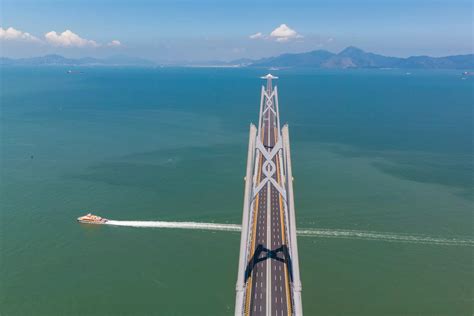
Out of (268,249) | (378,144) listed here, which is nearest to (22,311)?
(268,249)

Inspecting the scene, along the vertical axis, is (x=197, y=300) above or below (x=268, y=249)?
below

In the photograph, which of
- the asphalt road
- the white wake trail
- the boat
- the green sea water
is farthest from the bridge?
the boat

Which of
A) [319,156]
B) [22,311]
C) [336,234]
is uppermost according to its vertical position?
[319,156]

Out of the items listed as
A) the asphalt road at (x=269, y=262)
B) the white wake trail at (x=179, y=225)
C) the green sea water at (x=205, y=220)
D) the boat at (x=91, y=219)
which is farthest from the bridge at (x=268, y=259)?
the boat at (x=91, y=219)

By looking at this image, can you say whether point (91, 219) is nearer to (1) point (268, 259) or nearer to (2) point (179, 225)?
(2) point (179, 225)

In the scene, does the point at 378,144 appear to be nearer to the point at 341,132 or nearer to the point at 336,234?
the point at 341,132

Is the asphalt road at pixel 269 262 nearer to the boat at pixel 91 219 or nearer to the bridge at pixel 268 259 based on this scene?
the bridge at pixel 268 259

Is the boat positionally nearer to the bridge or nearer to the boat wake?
the boat wake

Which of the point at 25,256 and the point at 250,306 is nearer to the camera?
the point at 250,306

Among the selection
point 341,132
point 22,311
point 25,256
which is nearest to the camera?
point 22,311

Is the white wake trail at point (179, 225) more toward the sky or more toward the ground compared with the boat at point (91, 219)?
more toward the ground
